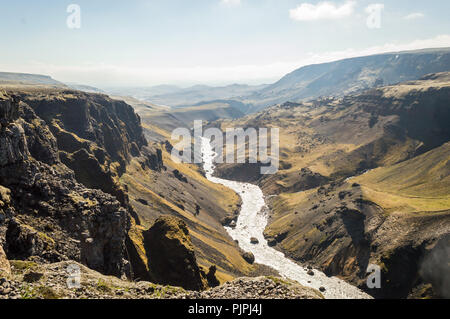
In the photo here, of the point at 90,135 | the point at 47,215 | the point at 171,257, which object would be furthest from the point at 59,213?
the point at 90,135

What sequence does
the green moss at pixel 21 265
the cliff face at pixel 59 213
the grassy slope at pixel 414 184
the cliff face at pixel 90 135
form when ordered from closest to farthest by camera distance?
the green moss at pixel 21 265 → the cliff face at pixel 59 213 → the cliff face at pixel 90 135 → the grassy slope at pixel 414 184

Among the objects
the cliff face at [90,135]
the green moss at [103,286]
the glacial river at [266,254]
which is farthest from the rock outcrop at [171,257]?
the glacial river at [266,254]

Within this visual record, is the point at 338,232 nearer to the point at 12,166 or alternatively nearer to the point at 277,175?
the point at 277,175

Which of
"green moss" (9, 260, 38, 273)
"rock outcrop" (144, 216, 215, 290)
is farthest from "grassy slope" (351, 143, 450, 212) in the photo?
"green moss" (9, 260, 38, 273)

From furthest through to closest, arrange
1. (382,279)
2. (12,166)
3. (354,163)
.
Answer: (354,163)
(382,279)
(12,166)

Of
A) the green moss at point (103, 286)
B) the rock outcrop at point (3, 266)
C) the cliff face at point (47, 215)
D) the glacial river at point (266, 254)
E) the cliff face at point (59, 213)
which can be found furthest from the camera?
the glacial river at point (266, 254)

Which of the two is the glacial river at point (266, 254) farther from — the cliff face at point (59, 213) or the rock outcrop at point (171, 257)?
the cliff face at point (59, 213)

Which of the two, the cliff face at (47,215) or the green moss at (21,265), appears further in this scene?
the cliff face at (47,215)
